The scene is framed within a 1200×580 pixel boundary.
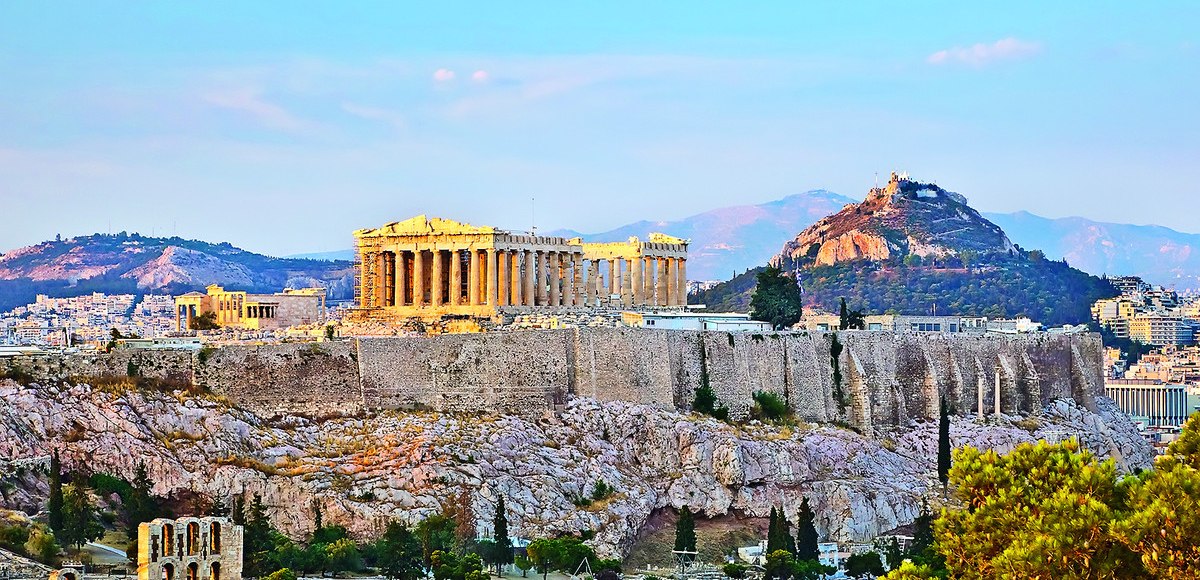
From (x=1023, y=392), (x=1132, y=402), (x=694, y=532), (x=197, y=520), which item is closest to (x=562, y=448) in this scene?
(x=694, y=532)

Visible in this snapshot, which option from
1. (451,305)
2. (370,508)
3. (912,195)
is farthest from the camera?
(912,195)

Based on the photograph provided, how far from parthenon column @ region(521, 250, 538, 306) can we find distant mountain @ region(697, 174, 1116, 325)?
69617 millimetres

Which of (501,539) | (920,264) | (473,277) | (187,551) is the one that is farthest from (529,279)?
(920,264)

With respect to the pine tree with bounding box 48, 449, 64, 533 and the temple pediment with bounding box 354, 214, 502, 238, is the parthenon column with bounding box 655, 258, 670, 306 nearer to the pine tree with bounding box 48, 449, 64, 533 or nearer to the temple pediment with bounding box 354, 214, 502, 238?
the temple pediment with bounding box 354, 214, 502, 238

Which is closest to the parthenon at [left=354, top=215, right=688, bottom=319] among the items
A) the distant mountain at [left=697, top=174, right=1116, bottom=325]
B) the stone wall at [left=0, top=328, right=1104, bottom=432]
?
the stone wall at [left=0, top=328, right=1104, bottom=432]

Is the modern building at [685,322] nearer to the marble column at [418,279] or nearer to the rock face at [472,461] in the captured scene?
the rock face at [472,461]

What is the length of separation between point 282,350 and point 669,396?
1384cm

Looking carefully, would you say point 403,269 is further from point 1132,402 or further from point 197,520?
point 1132,402

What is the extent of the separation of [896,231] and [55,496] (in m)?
116

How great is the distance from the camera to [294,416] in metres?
71.0

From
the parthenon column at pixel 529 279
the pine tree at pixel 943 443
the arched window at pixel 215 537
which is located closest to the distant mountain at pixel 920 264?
the pine tree at pixel 943 443

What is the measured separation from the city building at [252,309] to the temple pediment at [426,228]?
5.01m

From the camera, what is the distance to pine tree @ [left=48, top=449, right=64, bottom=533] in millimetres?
61312

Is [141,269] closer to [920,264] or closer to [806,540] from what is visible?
[920,264]
